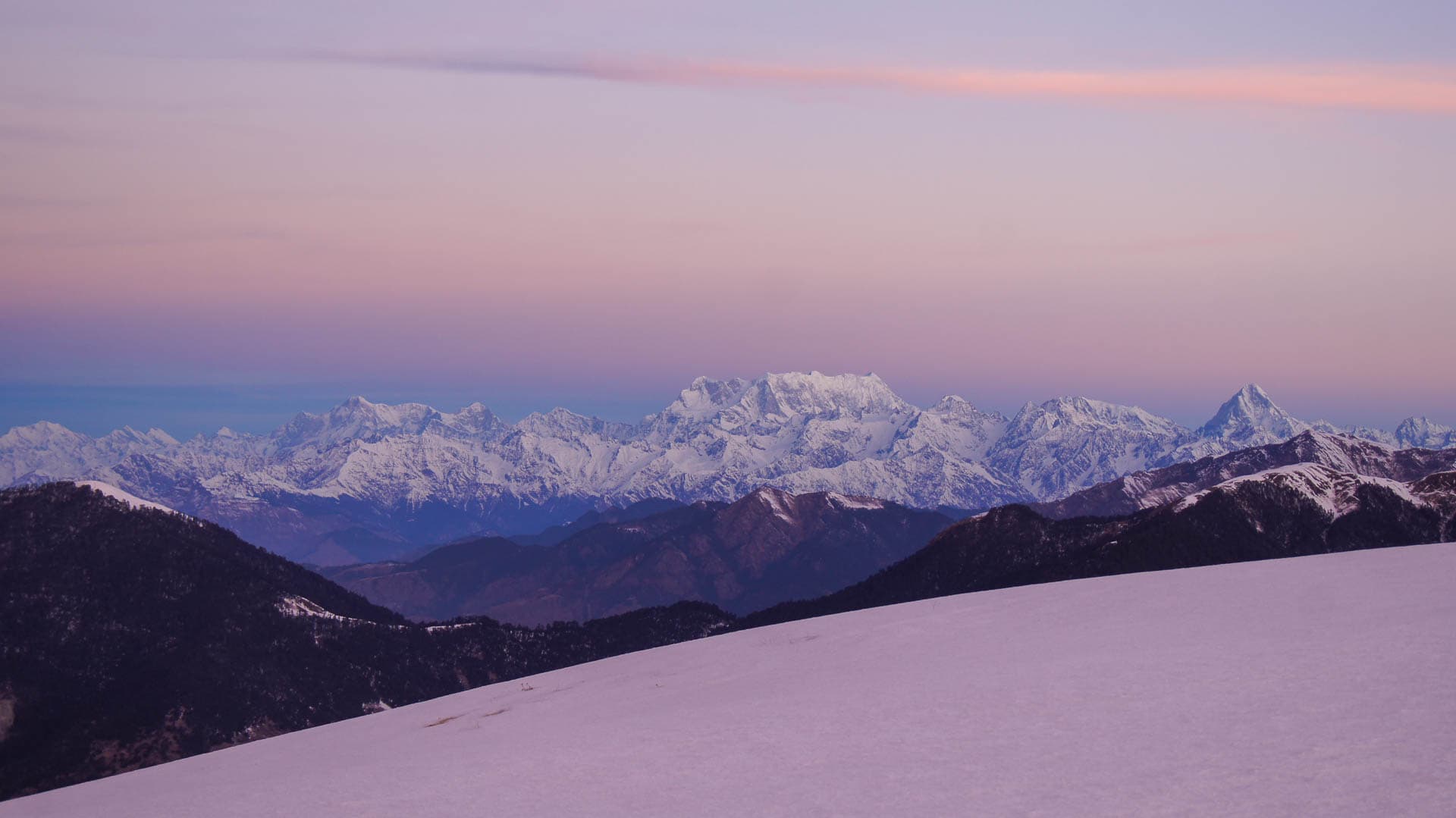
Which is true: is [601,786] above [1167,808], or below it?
above

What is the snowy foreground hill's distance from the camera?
15102 millimetres

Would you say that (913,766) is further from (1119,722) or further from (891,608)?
(891,608)

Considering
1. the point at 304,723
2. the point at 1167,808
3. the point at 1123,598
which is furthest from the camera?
the point at 304,723

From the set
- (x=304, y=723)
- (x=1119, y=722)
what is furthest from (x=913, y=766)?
(x=304, y=723)

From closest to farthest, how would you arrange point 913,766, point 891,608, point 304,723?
point 913,766 → point 891,608 → point 304,723

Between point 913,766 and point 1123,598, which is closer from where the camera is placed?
point 913,766

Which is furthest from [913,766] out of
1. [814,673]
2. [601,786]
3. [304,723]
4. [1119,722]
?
[304,723]

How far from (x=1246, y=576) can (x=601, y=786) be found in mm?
16433

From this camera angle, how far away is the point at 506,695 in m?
28.2

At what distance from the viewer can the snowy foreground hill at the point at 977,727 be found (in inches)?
595

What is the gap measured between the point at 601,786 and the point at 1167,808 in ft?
24.6

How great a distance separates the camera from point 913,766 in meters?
16.5

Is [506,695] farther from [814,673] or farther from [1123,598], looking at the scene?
[1123,598]

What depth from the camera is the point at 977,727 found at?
17781 mm
